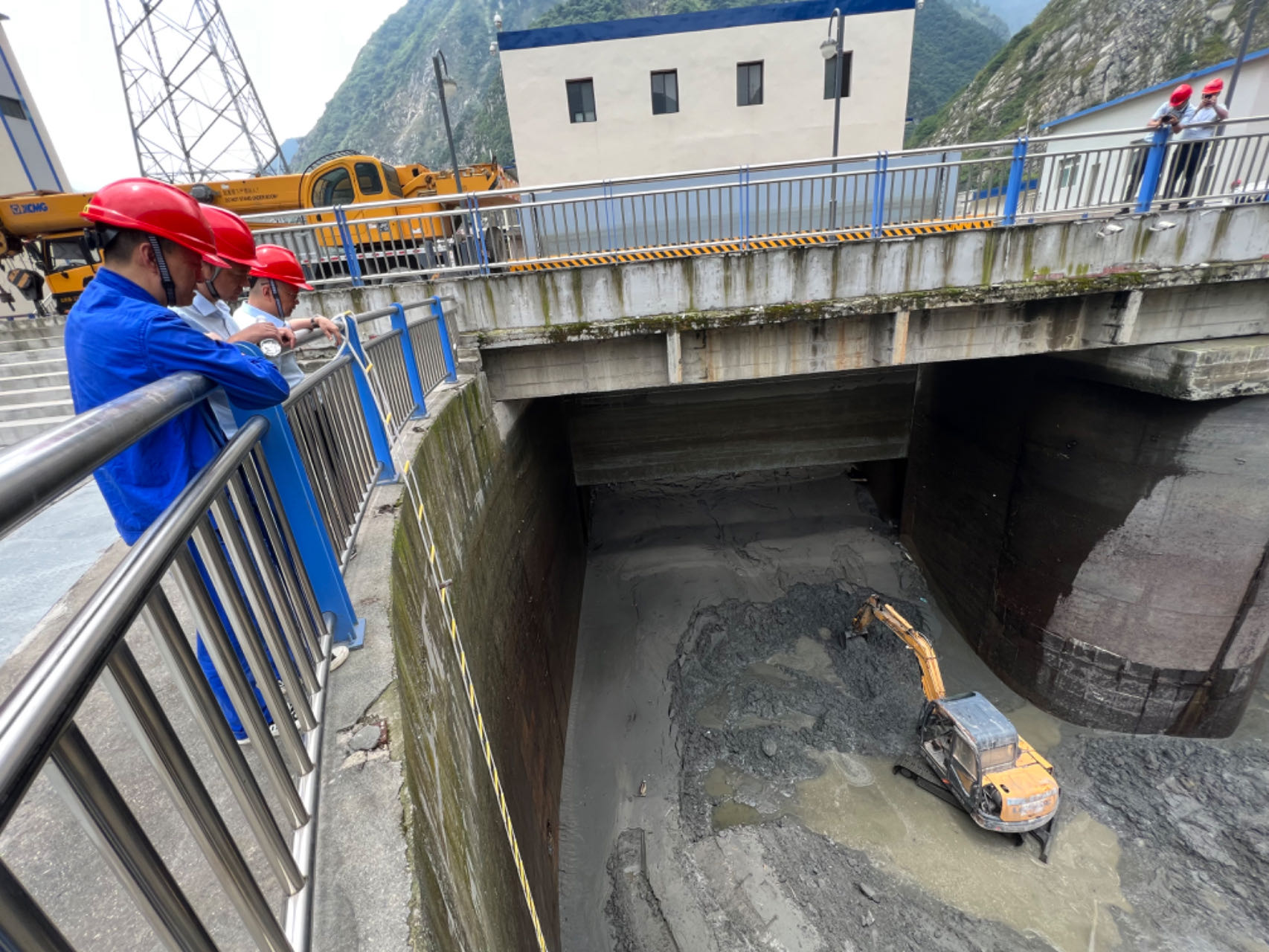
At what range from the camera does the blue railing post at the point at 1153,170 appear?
6.84m

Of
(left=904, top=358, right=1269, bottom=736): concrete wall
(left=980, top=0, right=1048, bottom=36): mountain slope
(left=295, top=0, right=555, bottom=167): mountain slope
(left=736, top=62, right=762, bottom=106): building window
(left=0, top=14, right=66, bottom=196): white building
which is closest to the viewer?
(left=904, top=358, right=1269, bottom=736): concrete wall

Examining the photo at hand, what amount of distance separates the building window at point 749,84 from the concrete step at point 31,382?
1629cm

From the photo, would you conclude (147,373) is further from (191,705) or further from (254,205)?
(254,205)

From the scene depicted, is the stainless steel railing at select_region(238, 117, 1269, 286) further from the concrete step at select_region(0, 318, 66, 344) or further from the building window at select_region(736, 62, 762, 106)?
the building window at select_region(736, 62, 762, 106)

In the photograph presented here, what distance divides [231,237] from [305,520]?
1335 mm

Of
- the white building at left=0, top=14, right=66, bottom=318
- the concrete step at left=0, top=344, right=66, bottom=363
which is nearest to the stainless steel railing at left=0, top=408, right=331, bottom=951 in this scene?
the concrete step at left=0, top=344, right=66, bottom=363

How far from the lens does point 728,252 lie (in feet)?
23.7

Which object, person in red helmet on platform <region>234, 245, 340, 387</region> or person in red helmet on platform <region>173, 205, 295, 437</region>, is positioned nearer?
person in red helmet on platform <region>173, 205, 295, 437</region>

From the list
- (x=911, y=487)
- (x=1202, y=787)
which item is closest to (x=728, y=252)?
(x=911, y=487)

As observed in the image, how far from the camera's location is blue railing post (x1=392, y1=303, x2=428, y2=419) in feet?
15.3

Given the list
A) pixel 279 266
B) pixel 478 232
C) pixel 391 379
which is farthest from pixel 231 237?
pixel 478 232

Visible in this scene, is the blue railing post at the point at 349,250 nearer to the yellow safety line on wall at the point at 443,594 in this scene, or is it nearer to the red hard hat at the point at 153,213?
the yellow safety line on wall at the point at 443,594

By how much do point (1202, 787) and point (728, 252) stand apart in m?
10.6

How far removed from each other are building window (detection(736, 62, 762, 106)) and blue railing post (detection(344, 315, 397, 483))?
53.6 feet
